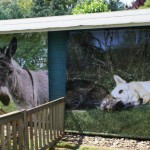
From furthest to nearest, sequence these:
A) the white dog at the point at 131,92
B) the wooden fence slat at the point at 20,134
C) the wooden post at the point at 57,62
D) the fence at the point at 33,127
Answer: the wooden post at the point at 57,62
the white dog at the point at 131,92
the wooden fence slat at the point at 20,134
the fence at the point at 33,127

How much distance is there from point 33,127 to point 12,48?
2678mm

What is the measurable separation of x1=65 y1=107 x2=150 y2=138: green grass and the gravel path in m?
0.17

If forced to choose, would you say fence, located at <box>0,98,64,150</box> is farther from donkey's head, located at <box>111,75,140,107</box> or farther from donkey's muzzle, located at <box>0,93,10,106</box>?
donkey's muzzle, located at <box>0,93,10,106</box>

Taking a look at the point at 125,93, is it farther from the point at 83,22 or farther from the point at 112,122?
the point at 83,22

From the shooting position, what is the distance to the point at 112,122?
739cm

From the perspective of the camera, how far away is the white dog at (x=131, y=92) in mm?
7090

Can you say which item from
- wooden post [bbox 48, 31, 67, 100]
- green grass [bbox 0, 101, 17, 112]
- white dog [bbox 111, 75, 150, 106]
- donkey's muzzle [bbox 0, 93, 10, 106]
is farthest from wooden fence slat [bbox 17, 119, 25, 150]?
donkey's muzzle [bbox 0, 93, 10, 106]

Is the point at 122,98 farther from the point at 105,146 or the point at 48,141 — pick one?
the point at 48,141

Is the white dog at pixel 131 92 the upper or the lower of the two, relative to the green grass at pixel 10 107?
upper

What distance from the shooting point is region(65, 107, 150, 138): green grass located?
7.15m

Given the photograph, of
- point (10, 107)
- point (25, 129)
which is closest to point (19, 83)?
point (10, 107)

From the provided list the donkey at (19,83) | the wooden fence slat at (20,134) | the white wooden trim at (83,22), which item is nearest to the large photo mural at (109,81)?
the white wooden trim at (83,22)

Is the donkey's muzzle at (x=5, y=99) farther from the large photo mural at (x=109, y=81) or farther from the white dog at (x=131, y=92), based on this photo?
the white dog at (x=131, y=92)

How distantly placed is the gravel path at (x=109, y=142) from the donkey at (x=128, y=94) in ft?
2.47
